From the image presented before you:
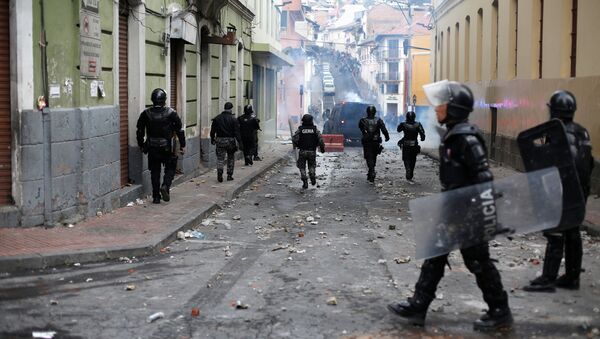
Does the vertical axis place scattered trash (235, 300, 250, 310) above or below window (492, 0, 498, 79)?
below

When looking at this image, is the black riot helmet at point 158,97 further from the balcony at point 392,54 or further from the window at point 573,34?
the balcony at point 392,54

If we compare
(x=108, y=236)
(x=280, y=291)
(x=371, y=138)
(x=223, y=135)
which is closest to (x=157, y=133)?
(x=108, y=236)

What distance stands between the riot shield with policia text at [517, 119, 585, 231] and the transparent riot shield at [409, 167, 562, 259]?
0.37m

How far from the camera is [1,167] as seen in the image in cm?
962

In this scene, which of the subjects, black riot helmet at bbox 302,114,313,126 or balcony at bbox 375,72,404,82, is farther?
balcony at bbox 375,72,404,82

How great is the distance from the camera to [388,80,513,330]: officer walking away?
5715 mm

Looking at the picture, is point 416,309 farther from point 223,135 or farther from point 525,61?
point 525,61

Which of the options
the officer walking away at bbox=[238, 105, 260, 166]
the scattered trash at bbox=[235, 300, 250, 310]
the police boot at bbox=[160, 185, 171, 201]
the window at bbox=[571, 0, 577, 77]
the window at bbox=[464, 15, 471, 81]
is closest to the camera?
the scattered trash at bbox=[235, 300, 250, 310]

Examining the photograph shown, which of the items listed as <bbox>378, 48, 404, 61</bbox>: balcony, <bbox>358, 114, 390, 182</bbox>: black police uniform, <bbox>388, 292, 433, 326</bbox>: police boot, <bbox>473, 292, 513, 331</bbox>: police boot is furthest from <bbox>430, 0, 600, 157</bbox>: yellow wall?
<bbox>378, 48, 404, 61</bbox>: balcony

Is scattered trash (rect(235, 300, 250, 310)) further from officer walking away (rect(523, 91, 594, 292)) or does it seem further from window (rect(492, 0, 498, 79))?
window (rect(492, 0, 498, 79))

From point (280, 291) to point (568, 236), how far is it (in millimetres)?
2662

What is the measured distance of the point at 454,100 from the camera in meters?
5.88

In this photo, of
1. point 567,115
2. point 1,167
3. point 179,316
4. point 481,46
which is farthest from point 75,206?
point 481,46

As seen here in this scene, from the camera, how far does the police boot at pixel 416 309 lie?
19.3ft
